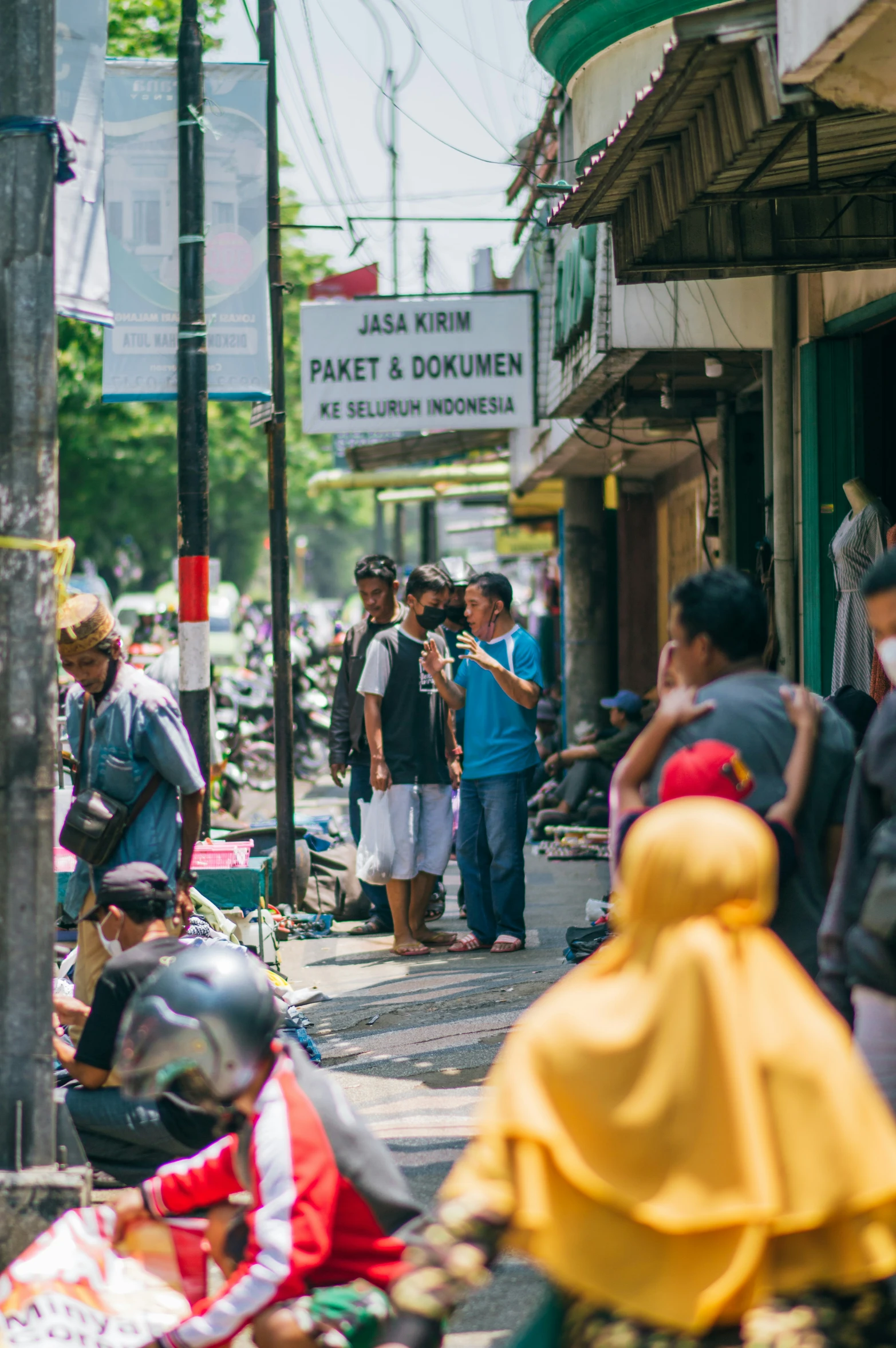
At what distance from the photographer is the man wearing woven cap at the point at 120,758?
505cm

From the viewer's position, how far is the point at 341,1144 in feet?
10.0

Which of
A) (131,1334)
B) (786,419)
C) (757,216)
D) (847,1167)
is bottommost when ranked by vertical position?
(131,1334)

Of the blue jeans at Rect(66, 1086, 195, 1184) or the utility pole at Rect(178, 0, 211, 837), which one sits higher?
the utility pole at Rect(178, 0, 211, 837)

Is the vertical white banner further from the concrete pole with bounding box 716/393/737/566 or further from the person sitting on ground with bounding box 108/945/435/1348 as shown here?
the person sitting on ground with bounding box 108/945/435/1348

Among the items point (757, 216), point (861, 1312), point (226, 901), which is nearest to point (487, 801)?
point (226, 901)

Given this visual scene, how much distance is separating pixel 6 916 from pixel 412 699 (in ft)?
13.9

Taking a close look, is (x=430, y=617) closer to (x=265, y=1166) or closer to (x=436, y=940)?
(x=436, y=940)

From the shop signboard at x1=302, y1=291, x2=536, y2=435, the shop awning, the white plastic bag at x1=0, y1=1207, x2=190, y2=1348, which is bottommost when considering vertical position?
the white plastic bag at x1=0, y1=1207, x2=190, y2=1348

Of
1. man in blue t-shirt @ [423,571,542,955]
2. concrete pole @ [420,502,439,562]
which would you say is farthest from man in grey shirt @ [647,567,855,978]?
concrete pole @ [420,502,439,562]

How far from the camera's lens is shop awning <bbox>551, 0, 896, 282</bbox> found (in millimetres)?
4762

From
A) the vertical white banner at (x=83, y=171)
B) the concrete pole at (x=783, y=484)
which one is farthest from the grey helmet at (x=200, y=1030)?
the concrete pole at (x=783, y=484)

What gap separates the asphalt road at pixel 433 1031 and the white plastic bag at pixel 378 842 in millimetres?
453

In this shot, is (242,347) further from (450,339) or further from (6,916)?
(6,916)

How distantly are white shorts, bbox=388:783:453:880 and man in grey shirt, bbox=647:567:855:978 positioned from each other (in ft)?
15.1
